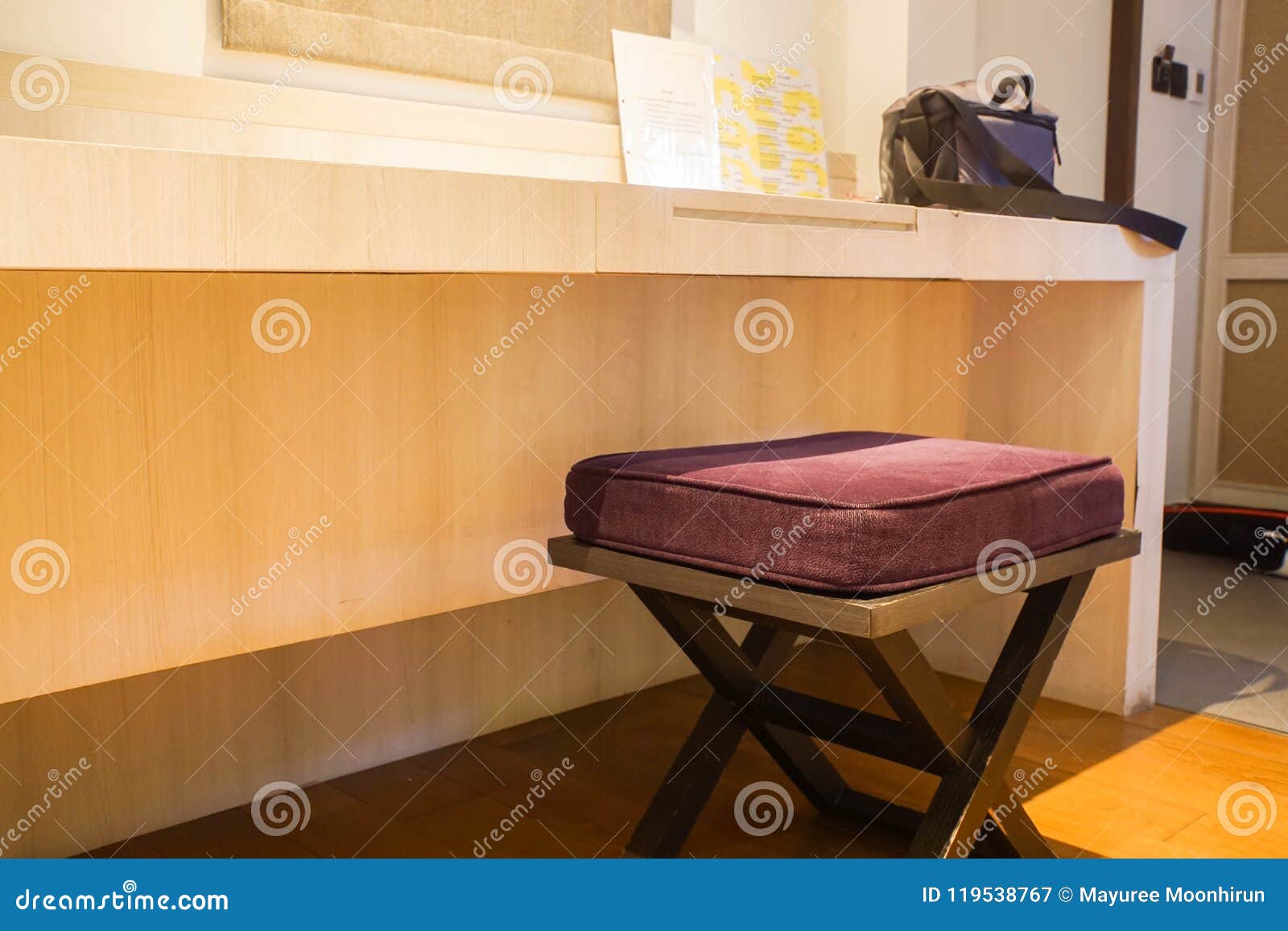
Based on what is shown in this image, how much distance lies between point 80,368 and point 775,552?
65 centimetres

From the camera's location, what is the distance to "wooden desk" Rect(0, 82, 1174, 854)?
0.94 meters

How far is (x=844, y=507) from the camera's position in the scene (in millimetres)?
1033

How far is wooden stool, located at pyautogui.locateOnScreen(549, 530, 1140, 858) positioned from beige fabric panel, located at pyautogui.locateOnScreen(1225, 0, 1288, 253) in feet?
8.81

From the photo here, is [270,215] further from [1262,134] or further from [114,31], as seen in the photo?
A: [1262,134]

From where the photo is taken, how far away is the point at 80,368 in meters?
1.09

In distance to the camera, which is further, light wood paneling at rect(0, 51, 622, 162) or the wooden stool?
light wood paneling at rect(0, 51, 622, 162)

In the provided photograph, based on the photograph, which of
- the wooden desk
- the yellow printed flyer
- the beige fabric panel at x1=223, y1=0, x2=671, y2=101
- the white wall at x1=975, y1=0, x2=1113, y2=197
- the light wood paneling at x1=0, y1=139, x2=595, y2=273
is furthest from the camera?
the white wall at x1=975, y1=0, x2=1113, y2=197

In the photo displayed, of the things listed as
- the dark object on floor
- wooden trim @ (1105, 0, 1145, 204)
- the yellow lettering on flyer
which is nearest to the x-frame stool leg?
the yellow lettering on flyer

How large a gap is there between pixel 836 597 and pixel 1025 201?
84cm

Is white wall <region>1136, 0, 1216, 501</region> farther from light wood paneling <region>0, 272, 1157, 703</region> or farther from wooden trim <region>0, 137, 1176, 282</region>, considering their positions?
wooden trim <region>0, 137, 1176, 282</region>

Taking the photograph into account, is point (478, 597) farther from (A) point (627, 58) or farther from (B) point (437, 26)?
(A) point (627, 58)

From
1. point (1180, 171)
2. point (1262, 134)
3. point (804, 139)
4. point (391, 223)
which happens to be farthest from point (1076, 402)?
point (1262, 134)

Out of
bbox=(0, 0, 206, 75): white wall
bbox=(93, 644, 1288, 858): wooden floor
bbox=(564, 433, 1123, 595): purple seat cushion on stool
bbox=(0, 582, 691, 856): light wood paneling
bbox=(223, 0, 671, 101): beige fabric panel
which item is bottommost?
bbox=(93, 644, 1288, 858): wooden floor

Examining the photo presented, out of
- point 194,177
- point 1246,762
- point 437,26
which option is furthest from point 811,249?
point 1246,762
